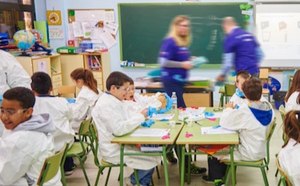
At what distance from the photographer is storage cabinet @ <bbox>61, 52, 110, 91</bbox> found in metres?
6.56

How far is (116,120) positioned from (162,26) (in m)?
4.04

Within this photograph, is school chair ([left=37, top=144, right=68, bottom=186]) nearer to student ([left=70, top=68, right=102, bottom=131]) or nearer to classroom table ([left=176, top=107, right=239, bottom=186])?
classroom table ([left=176, top=107, right=239, bottom=186])

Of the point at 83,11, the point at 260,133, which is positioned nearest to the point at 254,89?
the point at 260,133

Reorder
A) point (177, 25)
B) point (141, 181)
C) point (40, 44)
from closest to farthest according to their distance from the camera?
point (141, 181), point (177, 25), point (40, 44)

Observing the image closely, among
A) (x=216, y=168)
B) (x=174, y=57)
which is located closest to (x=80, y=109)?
(x=174, y=57)

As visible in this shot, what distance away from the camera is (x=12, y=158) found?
6.47 ft

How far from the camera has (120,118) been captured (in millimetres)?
3031

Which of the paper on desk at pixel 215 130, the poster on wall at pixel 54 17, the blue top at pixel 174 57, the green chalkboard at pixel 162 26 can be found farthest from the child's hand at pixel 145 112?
the poster on wall at pixel 54 17

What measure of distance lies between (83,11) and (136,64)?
144 centimetres

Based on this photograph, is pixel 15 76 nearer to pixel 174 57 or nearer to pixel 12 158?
pixel 12 158

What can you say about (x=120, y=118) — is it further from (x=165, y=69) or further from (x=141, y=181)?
(x=165, y=69)

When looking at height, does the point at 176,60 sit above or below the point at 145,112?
above

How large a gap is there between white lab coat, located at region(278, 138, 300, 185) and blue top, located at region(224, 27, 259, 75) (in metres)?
2.41

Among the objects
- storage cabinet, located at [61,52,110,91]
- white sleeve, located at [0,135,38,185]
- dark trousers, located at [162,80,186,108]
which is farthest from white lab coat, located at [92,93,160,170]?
storage cabinet, located at [61,52,110,91]
